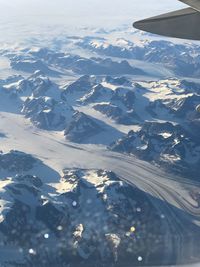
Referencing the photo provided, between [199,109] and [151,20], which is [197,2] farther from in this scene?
[199,109]

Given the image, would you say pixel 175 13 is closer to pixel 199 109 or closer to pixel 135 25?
pixel 135 25

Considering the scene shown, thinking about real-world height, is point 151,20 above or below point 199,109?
above

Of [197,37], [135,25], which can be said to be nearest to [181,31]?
[197,37]

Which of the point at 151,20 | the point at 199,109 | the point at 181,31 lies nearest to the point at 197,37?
the point at 181,31

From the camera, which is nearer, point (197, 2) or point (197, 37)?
point (197, 2)

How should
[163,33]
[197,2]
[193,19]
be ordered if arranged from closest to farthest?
1. [197,2]
2. [193,19]
3. [163,33]

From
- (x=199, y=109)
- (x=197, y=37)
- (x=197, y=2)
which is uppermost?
(x=197, y=2)

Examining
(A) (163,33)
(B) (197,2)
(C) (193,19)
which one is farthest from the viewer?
(A) (163,33)

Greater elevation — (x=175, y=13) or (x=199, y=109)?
(x=175, y=13)
